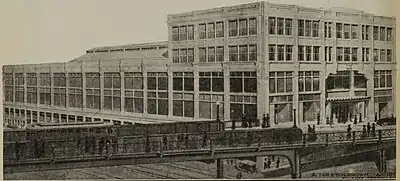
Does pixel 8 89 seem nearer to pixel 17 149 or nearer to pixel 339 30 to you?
pixel 17 149

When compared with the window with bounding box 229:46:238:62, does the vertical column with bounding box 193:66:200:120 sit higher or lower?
A: lower

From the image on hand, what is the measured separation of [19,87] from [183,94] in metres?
0.58

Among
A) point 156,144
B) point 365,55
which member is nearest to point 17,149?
point 156,144

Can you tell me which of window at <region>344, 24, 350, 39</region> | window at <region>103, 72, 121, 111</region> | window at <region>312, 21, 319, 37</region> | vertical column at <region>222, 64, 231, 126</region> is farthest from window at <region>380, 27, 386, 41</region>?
window at <region>103, 72, 121, 111</region>

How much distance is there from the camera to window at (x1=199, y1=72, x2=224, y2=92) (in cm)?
330

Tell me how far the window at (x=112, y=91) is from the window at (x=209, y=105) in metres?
0.29

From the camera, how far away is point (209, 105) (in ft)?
10.8

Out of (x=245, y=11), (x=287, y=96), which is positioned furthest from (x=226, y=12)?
(x=287, y=96)

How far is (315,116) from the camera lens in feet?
10.9

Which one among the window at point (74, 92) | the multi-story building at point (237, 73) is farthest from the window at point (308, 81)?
the window at point (74, 92)

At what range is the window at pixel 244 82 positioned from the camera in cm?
328

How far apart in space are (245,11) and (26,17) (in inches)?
30.2

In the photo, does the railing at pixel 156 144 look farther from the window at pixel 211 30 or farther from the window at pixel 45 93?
the window at pixel 211 30

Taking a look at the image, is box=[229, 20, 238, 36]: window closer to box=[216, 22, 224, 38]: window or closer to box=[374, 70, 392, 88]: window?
box=[216, 22, 224, 38]: window
